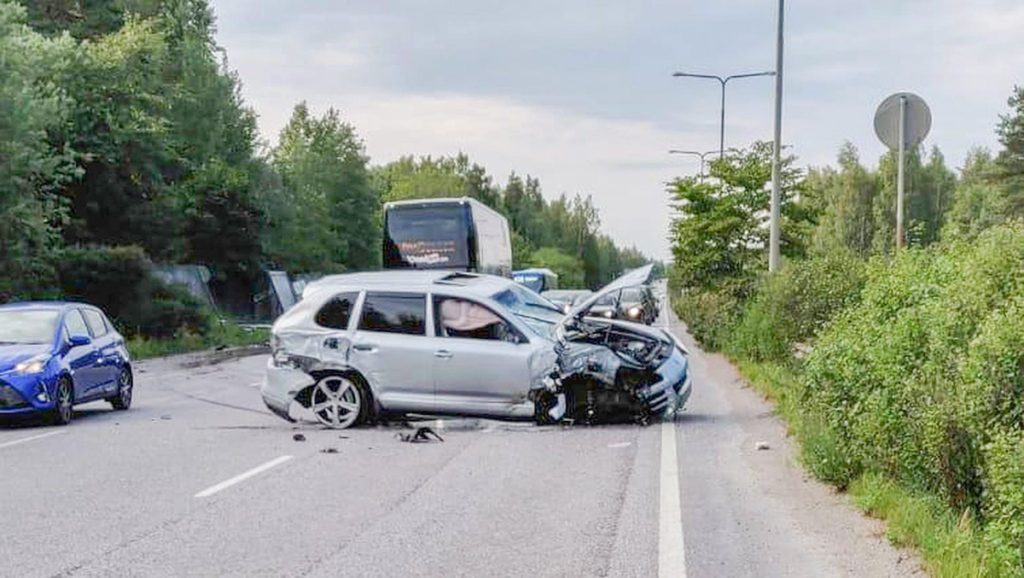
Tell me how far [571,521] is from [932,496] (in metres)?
2.39

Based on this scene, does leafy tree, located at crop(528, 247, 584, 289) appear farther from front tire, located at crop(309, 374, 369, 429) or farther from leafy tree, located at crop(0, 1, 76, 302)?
front tire, located at crop(309, 374, 369, 429)

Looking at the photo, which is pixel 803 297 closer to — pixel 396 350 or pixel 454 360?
pixel 454 360

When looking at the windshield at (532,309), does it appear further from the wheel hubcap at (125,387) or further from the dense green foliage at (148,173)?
the dense green foliage at (148,173)

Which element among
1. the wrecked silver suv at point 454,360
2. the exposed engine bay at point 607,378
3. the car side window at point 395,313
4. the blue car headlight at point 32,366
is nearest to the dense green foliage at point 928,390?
the exposed engine bay at point 607,378

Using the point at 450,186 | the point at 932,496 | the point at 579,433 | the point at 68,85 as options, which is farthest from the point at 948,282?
the point at 450,186

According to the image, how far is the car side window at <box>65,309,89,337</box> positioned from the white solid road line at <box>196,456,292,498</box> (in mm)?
5795

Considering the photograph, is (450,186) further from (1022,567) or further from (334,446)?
(1022,567)

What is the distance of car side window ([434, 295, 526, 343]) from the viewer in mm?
→ 14016

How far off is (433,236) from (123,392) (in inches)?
634

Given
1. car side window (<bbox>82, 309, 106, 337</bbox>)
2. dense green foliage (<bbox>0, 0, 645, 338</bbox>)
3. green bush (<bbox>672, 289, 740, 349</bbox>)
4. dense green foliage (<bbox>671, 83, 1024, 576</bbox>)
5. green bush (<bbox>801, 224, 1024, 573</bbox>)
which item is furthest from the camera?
dense green foliage (<bbox>0, 0, 645, 338</bbox>)

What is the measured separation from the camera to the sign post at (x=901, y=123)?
1377 centimetres

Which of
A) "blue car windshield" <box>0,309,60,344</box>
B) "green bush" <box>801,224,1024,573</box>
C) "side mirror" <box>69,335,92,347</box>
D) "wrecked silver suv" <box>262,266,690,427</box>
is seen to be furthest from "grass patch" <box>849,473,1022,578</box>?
"blue car windshield" <box>0,309,60,344</box>

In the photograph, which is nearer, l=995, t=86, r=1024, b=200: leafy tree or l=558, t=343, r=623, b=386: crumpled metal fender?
l=558, t=343, r=623, b=386: crumpled metal fender

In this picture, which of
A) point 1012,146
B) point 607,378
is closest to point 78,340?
point 607,378
